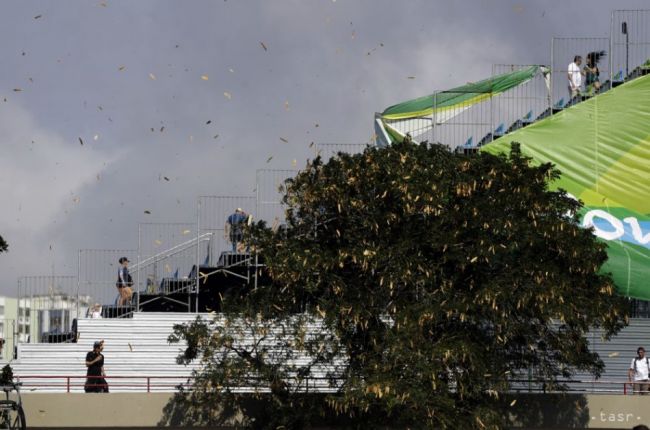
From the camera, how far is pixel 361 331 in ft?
104

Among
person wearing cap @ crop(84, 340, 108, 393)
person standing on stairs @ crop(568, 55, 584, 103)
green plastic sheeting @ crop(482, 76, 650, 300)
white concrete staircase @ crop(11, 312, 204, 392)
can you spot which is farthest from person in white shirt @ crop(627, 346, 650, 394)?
person wearing cap @ crop(84, 340, 108, 393)

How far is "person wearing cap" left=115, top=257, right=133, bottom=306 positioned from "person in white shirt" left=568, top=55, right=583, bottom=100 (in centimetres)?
1356

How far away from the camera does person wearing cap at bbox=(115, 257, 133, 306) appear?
4009 centimetres

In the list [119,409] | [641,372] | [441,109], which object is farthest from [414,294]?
[441,109]

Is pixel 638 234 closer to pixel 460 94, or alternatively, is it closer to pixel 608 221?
pixel 608 221

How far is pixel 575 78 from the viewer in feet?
136

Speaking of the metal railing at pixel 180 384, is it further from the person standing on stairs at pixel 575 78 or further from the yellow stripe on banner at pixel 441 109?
the yellow stripe on banner at pixel 441 109

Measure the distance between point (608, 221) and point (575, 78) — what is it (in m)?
4.55

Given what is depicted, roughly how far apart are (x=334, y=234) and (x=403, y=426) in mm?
4552

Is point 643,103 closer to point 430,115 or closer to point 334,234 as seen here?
point 430,115

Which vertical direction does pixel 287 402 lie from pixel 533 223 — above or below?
below

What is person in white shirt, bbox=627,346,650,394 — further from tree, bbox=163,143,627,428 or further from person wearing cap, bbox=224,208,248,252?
Result: person wearing cap, bbox=224,208,248,252

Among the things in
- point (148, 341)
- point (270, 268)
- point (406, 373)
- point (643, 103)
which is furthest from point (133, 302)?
point (643, 103)

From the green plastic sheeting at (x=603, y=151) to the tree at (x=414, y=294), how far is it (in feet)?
22.5
